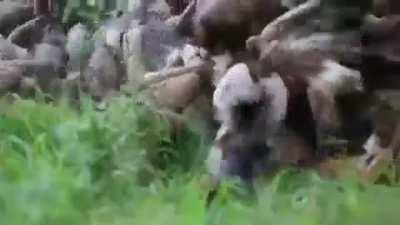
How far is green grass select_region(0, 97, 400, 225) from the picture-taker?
1.26 m

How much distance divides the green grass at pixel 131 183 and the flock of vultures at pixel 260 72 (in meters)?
0.04

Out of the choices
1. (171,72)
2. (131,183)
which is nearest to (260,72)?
(171,72)

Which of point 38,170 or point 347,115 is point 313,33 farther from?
point 38,170

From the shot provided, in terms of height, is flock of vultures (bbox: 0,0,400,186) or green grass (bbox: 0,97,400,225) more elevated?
flock of vultures (bbox: 0,0,400,186)

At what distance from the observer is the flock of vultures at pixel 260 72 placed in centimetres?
129

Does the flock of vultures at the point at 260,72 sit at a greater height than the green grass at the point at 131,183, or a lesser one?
greater

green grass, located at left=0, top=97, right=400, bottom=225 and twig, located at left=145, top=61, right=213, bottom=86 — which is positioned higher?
twig, located at left=145, top=61, right=213, bottom=86

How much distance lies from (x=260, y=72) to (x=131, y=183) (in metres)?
0.30

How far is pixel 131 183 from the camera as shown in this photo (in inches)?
52.3

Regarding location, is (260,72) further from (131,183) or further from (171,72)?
(131,183)

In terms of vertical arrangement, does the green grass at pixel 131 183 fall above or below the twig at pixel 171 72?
below

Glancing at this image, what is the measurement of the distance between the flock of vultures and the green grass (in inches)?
1.4

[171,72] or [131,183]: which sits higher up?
[171,72]

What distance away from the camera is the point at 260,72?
134cm
